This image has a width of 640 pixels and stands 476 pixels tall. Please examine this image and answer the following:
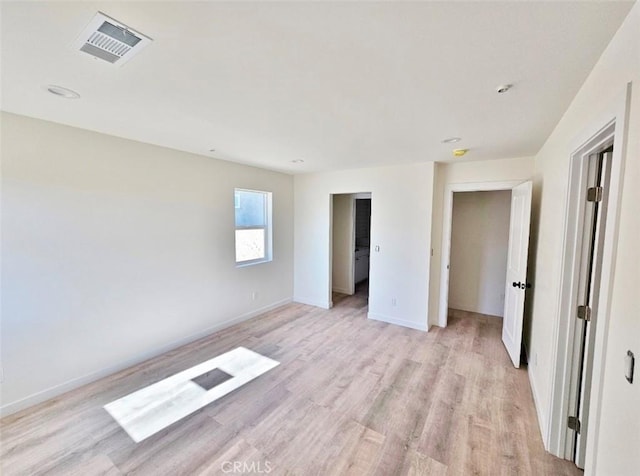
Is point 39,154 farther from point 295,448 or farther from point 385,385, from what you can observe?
point 385,385

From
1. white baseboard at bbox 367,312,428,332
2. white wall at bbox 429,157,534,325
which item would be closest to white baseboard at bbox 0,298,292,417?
white baseboard at bbox 367,312,428,332

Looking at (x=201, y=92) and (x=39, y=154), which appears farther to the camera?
(x=39, y=154)

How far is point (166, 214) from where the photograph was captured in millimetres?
3109

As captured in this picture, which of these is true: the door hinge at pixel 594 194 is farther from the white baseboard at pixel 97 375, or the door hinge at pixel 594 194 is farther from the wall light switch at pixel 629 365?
the white baseboard at pixel 97 375

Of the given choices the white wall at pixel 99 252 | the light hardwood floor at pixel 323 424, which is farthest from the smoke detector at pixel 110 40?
the light hardwood floor at pixel 323 424

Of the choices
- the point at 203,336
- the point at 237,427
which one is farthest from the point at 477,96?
the point at 203,336

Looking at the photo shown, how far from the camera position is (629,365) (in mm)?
896

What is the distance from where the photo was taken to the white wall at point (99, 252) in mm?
2164

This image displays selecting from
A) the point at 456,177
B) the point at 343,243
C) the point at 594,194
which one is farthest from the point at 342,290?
the point at 594,194

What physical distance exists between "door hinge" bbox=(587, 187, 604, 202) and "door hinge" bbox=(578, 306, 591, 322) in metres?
0.69

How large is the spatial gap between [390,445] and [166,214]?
315 centimetres

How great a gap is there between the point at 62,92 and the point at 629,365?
3.20 metres

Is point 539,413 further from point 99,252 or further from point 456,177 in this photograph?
point 99,252

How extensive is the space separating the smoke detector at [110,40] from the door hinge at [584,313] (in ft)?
9.49
